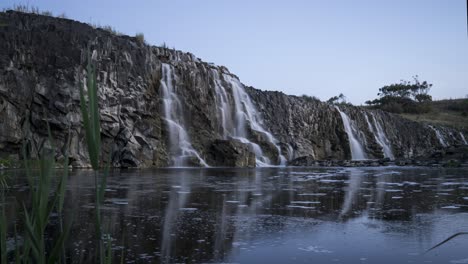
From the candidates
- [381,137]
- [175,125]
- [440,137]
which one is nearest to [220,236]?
[175,125]

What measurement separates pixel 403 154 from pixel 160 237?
1432 inches

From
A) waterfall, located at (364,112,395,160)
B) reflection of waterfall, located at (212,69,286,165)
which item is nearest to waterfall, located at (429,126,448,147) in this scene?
waterfall, located at (364,112,395,160)

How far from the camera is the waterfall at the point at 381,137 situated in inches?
1391

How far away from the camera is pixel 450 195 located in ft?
23.3

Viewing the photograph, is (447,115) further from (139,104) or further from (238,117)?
(139,104)

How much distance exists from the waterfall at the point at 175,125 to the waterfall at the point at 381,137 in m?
18.4

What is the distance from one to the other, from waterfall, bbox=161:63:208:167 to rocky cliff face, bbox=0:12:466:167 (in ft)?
0.17

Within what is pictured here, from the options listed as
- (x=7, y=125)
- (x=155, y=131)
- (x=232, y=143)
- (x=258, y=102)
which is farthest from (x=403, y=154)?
(x=7, y=125)

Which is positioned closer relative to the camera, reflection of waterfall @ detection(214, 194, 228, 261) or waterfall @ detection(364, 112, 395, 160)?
reflection of waterfall @ detection(214, 194, 228, 261)

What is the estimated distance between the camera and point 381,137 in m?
36.2

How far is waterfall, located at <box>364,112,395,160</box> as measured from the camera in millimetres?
35319

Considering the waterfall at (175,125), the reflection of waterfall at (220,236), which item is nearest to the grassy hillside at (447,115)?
the waterfall at (175,125)

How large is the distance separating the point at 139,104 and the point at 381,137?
74.1ft

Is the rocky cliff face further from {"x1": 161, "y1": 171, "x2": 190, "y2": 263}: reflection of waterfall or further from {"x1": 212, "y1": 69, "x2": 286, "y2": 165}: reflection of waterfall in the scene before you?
{"x1": 161, "y1": 171, "x2": 190, "y2": 263}: reflection of waterfall
